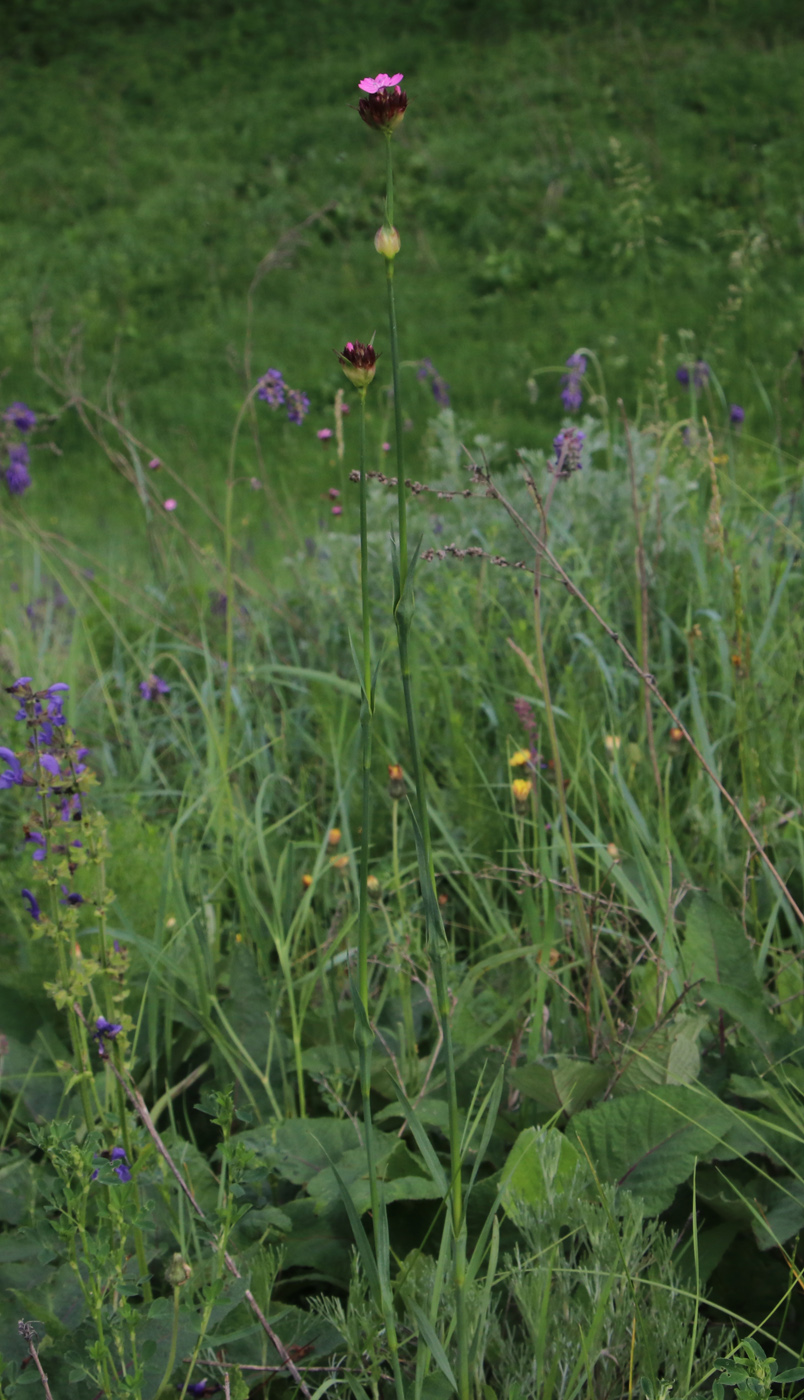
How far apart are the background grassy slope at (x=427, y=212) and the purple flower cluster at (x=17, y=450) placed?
1.92 metres

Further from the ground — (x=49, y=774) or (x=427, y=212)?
(x=427, y=212)

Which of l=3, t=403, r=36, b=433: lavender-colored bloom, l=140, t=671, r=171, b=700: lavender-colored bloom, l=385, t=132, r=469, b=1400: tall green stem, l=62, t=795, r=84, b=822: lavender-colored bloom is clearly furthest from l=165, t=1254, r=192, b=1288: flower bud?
l=3, t=403, r=36, b=433: lavender-colored bloom

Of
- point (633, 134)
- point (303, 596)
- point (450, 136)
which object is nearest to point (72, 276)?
point (450, 136)

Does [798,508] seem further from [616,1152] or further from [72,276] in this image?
[72,276]

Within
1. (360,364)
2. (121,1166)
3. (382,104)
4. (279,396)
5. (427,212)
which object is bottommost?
(121,1166)

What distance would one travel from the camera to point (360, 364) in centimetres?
69

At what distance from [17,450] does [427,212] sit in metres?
7.72

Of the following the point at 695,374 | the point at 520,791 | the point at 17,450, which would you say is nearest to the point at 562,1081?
the point at 520,791

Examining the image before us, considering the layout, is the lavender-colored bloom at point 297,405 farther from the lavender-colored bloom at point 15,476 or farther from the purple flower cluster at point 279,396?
the lavender-colored bloom at point 15,476

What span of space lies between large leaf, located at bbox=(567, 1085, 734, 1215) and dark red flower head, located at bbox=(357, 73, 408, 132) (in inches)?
39.6

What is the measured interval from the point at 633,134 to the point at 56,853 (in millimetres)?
10963

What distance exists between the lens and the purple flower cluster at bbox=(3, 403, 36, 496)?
3.19m

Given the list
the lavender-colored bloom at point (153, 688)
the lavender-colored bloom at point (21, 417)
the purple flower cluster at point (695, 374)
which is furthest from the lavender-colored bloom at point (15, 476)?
the purple flower cluster at point (695, 374)

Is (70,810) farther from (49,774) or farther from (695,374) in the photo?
(695,374)
